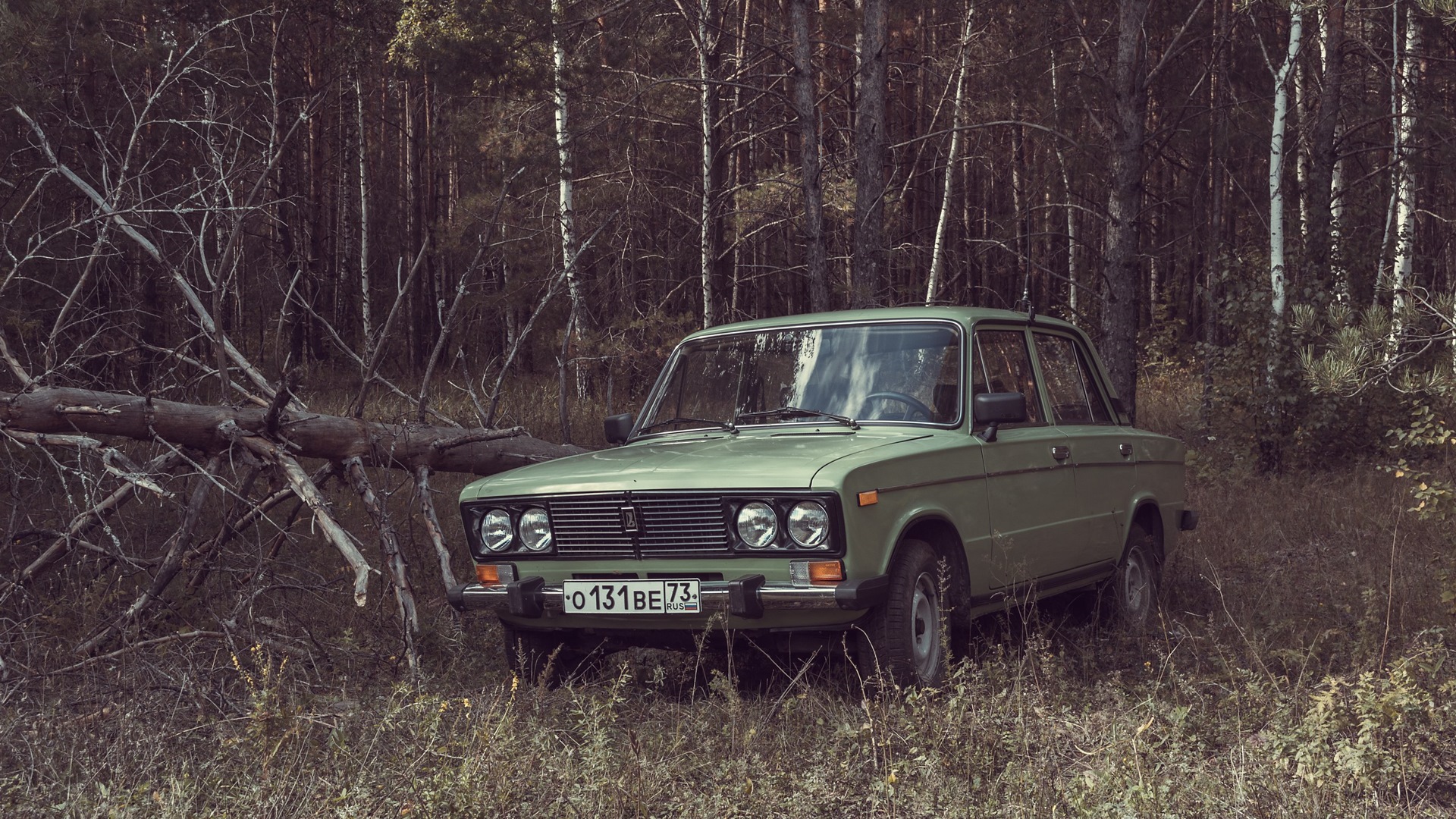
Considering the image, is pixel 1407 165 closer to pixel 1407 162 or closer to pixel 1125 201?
pixel 1407 162

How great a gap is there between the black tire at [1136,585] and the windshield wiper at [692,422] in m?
2.34

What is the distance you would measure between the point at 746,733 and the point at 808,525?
0.81 m

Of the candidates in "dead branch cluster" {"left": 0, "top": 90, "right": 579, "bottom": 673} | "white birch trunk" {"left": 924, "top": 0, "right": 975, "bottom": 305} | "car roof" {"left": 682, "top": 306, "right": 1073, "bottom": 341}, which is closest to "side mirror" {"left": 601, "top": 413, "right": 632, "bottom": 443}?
"car roof" {"left": 682, "top": 306, "right": 1073, "bottom": 341}

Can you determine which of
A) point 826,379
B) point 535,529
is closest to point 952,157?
point 826,379

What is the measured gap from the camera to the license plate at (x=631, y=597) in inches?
200

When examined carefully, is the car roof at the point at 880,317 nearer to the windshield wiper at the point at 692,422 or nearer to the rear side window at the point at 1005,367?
the rear side window at the point at 1005,367

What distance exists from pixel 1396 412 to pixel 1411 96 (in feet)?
20.1

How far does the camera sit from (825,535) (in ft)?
16.2

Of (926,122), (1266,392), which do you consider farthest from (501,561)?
(926,122)

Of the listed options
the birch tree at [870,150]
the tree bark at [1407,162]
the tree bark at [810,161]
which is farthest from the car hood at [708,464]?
the tree bark at [1407,162]

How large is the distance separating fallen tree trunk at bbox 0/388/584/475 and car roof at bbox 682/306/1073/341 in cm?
182

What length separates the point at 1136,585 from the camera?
7402 millimetres

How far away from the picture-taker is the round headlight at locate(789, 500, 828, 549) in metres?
4.95

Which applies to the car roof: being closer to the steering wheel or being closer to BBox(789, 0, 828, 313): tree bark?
the steering wheel
